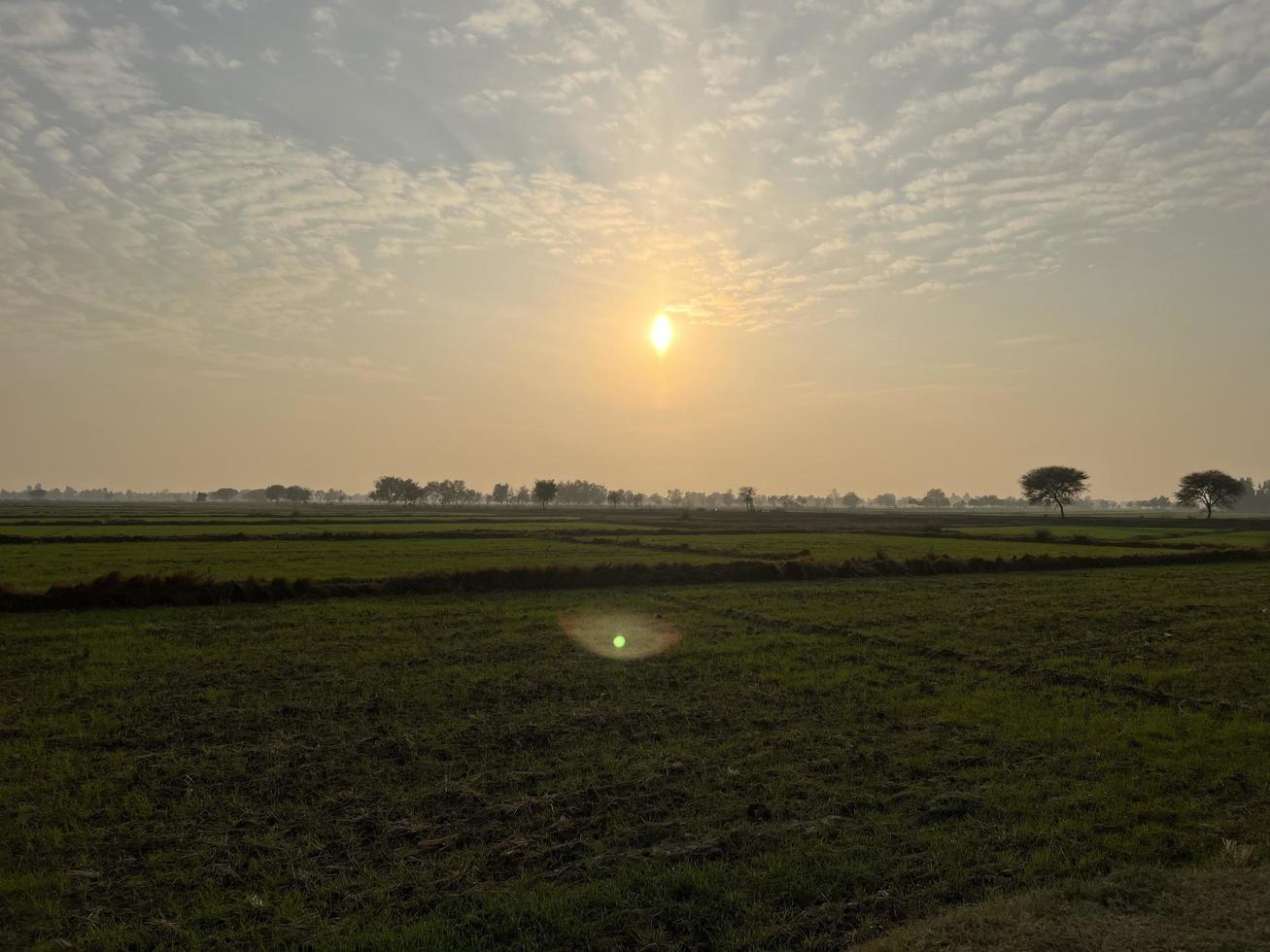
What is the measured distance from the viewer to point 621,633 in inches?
891

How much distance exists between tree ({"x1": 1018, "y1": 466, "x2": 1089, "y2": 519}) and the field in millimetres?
145935

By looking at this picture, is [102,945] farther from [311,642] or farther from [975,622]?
[975,622]

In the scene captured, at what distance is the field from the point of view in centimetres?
720

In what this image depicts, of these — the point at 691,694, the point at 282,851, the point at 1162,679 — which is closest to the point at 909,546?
the point at 1162,679

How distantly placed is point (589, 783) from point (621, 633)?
39.6 ft

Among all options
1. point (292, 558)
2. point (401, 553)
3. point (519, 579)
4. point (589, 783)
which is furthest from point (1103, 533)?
point (589, 783)

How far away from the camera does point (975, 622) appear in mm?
24250

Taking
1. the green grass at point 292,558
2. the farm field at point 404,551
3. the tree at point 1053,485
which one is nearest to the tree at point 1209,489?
the tree at point 1053,485

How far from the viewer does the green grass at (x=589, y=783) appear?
7.36 meters

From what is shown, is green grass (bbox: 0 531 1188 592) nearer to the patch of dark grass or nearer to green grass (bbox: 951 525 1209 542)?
the patch of dark grass

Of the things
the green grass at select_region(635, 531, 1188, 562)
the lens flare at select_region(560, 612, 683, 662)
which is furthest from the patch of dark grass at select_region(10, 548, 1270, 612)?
the lens flare at select_region(560, 612, 683, 662)

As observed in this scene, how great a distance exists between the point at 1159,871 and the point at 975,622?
17289mm

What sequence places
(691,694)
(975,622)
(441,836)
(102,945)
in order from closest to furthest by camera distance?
(102,945), (441,836), (691,694), (975,622)

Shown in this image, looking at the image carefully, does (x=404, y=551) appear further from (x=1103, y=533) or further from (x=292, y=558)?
(x=1103, y=533)
